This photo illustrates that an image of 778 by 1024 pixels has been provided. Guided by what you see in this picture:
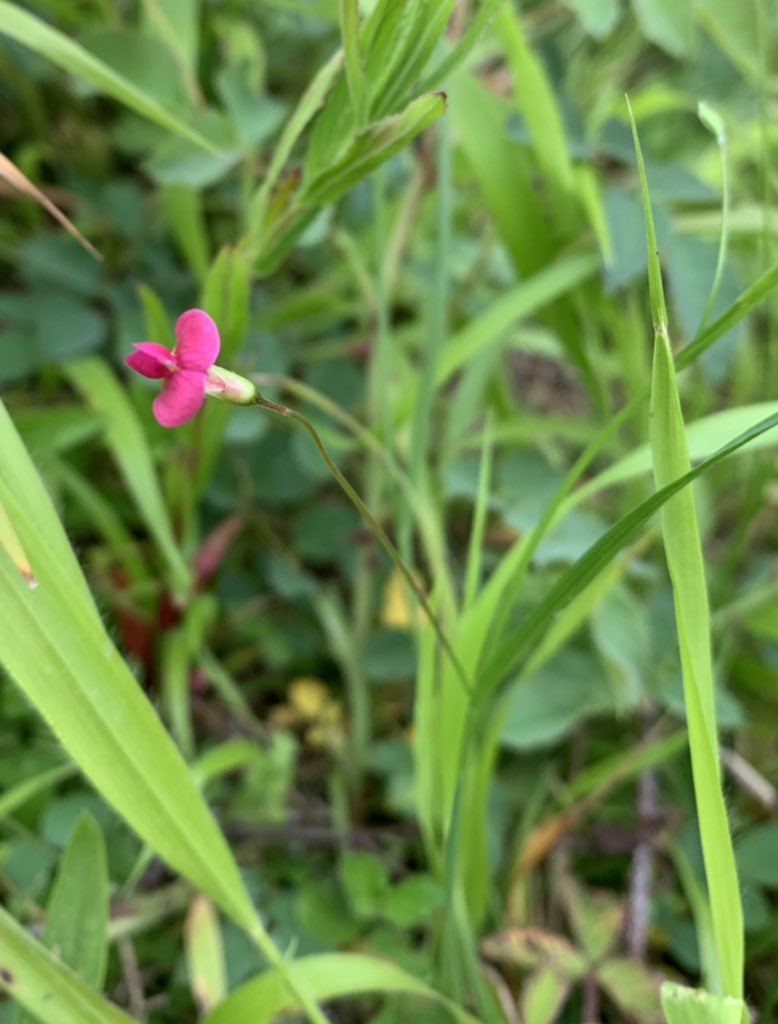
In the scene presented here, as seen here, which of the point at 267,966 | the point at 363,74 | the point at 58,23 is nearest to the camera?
the point at 363,74

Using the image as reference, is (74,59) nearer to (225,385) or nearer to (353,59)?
(353,59)

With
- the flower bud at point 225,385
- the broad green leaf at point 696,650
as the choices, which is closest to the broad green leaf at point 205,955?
the broad green leaf at point 696,650

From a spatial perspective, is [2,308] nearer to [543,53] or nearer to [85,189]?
[85,189]

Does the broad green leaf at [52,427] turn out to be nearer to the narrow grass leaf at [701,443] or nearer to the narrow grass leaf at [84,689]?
the narrow grass leaf at [84,689]

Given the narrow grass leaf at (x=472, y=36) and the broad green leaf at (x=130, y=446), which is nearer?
the narrow grass leaf at (x=472, y=36)

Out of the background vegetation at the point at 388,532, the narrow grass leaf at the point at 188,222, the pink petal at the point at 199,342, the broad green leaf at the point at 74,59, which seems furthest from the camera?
the narrow grass leaf at the point at 188,222

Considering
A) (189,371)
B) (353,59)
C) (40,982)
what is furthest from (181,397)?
(40,982)

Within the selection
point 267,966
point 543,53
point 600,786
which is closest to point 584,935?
point 600,786
